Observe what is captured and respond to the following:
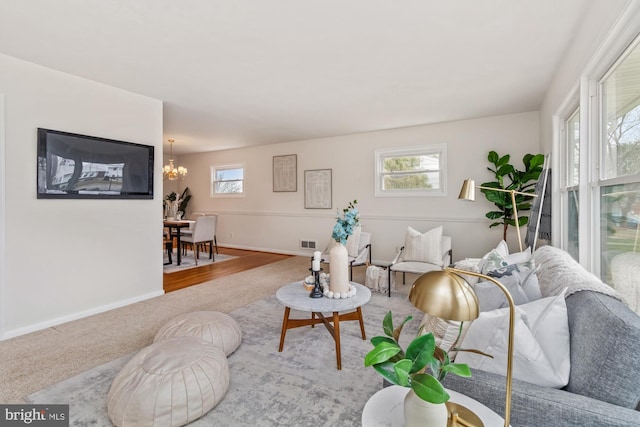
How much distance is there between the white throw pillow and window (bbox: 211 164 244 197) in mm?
6608

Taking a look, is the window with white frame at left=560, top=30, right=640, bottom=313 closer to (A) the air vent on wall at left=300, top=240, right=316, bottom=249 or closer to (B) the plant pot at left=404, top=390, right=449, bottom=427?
(B) the plant pot at left=404, top=390, right=449, bottom=427

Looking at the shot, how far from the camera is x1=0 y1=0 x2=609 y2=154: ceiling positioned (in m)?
2.05

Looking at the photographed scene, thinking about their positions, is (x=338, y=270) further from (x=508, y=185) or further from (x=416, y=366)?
(x=508, y=185)

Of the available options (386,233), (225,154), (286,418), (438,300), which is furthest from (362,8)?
(225,154)

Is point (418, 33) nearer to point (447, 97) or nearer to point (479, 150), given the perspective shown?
point (447, 97)

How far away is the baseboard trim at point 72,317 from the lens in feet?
8.90

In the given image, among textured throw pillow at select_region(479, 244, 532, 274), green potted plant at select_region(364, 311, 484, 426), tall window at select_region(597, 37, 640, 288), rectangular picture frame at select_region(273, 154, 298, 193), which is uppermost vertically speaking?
rectangular picture frame at select_region(273, 154, 298, 193)

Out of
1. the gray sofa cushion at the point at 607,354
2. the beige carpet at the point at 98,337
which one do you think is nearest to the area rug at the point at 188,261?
the beige carpet at the point at 98,337

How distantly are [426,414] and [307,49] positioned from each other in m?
2.63

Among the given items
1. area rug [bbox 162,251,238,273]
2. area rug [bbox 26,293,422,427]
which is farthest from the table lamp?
area rug [bbox 162,251,238,273]

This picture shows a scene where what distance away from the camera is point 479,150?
471 centimetres

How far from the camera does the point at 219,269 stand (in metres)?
5.25

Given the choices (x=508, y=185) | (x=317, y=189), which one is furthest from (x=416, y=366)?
(x=317, y=189)

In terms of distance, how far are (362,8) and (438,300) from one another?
201 cm
